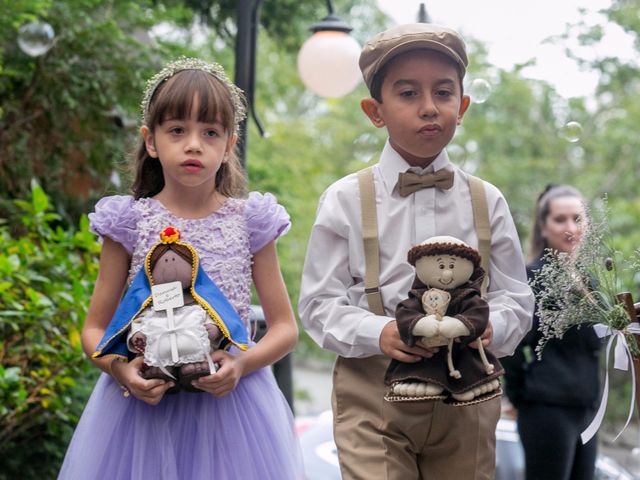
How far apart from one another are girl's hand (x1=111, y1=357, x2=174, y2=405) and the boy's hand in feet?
2.12

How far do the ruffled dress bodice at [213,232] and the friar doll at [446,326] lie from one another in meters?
0.60

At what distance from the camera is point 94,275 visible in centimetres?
557

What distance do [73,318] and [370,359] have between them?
2.52 meters

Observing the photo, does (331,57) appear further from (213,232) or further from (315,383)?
(315,383)

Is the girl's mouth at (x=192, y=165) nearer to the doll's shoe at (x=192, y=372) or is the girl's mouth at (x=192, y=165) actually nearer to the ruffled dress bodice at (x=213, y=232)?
the ruffled dress bodice at (x=213, y=232)

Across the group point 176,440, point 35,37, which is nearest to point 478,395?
point 176,440

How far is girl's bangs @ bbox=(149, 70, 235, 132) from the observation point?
3.14m

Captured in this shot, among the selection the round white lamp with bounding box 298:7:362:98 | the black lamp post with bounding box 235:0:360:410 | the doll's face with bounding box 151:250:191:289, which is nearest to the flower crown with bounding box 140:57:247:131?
the doll's face with bounding box 151:250:191:289

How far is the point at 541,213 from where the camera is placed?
552cm

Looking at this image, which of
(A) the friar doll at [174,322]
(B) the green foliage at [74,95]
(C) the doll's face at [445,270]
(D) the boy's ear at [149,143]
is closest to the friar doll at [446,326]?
(C) the doll's face at [445,270]

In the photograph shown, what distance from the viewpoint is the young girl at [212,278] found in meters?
3.11

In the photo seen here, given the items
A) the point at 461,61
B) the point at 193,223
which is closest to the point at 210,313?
the point at 193,223

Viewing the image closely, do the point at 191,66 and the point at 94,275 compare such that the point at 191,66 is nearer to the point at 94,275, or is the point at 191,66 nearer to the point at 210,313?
the point at 210,313

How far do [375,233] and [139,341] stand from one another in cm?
82
